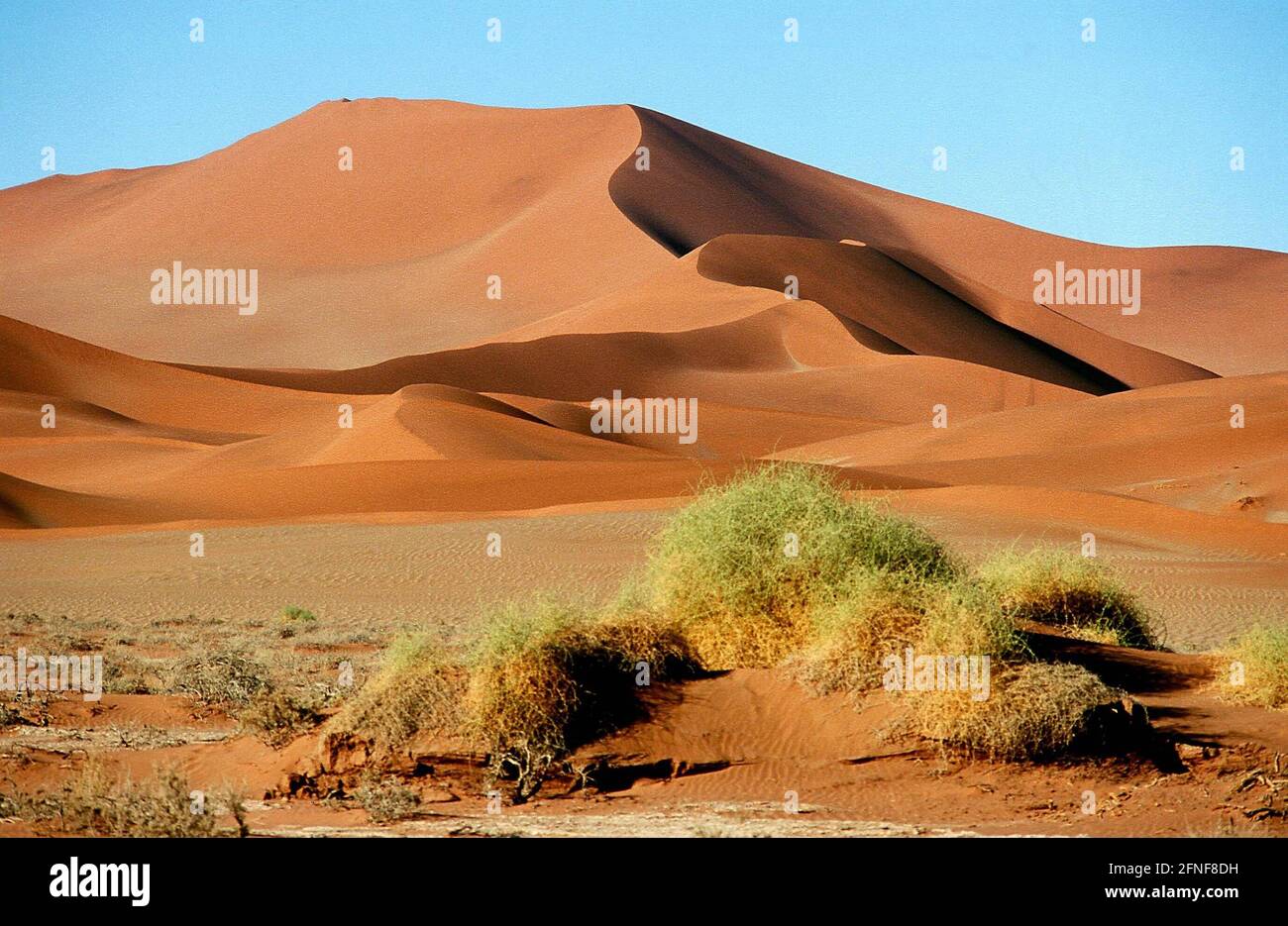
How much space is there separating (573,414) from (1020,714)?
46.2m

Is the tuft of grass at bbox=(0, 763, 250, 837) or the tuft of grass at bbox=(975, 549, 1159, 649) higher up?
the tuft of grass at bbox=(975, 549, 1159, 649)

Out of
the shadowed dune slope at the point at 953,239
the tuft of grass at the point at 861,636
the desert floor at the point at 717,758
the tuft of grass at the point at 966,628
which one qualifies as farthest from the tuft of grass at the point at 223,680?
the shadowed dune slope at the point at 953,239

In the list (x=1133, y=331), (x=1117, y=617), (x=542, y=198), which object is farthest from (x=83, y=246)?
(x=1117, y=617)

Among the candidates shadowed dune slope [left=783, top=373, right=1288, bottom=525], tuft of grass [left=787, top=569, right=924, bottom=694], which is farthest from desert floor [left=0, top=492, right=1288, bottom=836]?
shadowed dune slope [left=783, top=373, right=1288, bottom=525]

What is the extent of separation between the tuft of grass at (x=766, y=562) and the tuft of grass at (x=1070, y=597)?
263cm

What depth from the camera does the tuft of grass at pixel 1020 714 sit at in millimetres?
8102

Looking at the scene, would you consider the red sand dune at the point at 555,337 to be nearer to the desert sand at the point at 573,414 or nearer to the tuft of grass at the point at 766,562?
the desert sand at the point at 573,414

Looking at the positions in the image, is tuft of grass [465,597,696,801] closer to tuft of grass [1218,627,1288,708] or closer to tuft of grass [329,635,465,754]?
tuft of grass [329,635,465,754]

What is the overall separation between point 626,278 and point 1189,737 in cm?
7867

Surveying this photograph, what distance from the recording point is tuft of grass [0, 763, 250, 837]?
608cm

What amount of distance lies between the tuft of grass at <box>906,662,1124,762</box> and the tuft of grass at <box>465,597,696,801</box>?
67.8 inches

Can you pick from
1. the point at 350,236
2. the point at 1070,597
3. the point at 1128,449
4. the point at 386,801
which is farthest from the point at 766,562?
Answer: the point at 350,236

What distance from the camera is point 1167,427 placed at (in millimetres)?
47000
